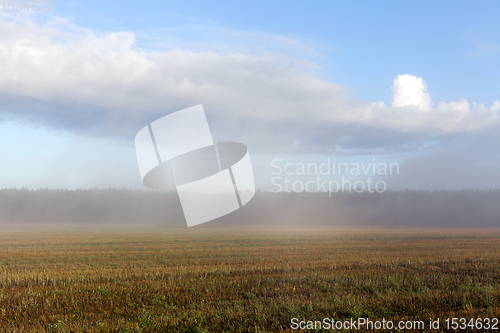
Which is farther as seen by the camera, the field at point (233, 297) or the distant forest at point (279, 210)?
the distant forest at point (279, 210)

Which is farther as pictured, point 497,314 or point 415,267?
point 415,267

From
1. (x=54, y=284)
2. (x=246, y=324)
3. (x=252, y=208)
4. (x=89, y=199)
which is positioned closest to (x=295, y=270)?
(x=246, y=324)

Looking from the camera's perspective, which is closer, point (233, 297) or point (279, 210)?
point (233, 297)

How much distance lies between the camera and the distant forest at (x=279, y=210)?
150m

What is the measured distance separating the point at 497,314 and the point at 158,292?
10069 millimetres

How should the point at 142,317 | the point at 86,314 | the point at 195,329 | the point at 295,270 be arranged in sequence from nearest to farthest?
the point at 195,329
the point at 142,317
the point at 86,314
the point at 295,270

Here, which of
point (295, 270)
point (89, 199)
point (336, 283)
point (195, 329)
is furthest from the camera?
point (89, 199)

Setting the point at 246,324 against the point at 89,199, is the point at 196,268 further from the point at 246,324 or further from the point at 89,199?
the point at 89,199

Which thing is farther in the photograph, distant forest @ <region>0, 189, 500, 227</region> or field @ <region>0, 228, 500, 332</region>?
distant forest @ <region>0, 189, 500, 227</region>

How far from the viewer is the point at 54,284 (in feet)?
48.0

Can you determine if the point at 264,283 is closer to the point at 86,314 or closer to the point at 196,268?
the point at 196,268

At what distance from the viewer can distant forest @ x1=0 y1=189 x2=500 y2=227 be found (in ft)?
493

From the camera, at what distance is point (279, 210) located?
156875mm

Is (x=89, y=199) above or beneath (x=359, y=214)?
above
